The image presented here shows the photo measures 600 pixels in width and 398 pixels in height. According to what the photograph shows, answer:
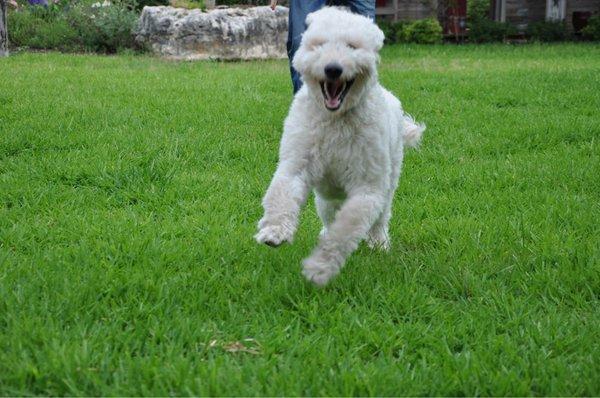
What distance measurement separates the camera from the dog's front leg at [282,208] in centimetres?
365

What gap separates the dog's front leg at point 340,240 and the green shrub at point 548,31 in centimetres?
2224

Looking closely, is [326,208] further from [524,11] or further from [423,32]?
[524,11]

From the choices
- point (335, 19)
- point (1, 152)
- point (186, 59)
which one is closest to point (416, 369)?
point (335, 19)

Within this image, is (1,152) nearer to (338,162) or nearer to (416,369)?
(338,162)

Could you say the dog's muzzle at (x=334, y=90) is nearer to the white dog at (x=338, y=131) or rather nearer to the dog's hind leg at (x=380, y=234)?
the white dog at (x=338, y=131)

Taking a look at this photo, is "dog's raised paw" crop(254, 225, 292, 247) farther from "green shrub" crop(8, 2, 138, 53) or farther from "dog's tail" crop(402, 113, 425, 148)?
"green shrub" crop(8, 2, 138, 53)

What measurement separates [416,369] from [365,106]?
1.68 m

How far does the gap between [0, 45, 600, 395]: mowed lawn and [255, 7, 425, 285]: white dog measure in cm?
41

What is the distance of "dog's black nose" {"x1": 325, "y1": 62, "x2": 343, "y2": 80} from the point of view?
3.82 metres

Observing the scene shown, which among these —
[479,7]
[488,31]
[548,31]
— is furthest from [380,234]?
[479,7]

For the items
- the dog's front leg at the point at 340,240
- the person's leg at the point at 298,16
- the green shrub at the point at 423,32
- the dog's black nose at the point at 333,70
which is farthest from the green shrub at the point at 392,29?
the dog's front leg at the point at 340,240

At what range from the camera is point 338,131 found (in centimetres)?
406

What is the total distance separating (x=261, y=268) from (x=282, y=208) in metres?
0.46

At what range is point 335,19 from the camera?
4.04 m
